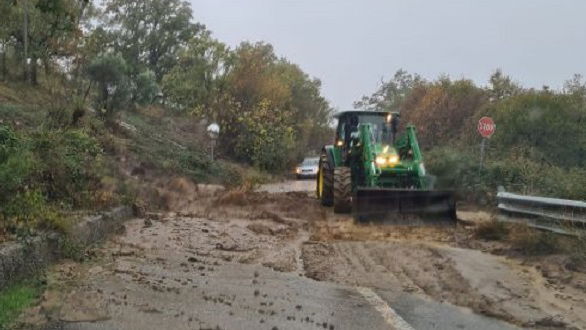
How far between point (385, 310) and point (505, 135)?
952 inches

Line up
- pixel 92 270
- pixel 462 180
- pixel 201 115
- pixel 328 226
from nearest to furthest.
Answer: pixel 92 270 < pixel 328 226 < pixel 462 180 < pixel 201 115

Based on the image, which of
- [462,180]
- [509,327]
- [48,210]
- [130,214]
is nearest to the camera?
[509,327]

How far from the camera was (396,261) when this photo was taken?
959 centimetres

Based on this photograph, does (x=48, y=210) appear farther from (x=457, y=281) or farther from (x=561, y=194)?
(x=561, y=194)

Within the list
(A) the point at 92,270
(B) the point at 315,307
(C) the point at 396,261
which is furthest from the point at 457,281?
(A) the point at 92,270

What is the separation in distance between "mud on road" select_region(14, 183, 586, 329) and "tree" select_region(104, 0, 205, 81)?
138 feet

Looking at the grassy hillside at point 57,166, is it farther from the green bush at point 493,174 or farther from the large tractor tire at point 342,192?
the green bush at point 493,174

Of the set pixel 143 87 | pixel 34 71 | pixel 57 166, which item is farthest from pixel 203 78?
pixel 57 166

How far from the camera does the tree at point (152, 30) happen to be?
172 ft

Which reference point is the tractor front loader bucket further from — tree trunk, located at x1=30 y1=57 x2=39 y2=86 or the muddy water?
Answer: tree trunk, located at x1=30 y1=57 x2=39 y2=86

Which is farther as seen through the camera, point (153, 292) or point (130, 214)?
point (130, 214)

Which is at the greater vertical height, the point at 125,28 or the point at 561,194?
the point at 125,28

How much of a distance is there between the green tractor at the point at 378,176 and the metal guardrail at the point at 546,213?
179cm

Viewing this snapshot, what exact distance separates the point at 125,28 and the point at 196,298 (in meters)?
48.4
